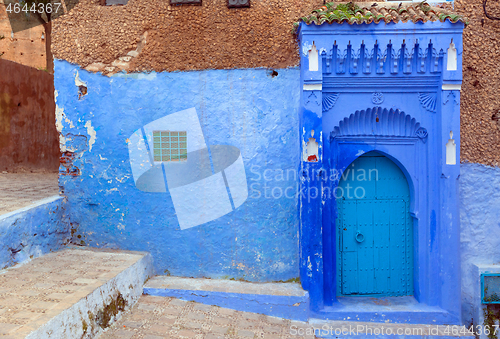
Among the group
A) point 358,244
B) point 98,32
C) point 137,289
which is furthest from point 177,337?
point 98,32

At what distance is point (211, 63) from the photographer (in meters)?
4.89

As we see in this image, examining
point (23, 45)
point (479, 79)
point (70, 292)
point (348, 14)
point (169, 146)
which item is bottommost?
point (70, 292)

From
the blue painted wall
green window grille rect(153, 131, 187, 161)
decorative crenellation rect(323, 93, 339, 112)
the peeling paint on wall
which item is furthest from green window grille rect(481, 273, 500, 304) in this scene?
the peeling paint on wall

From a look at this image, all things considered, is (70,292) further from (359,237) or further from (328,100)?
(328,100)

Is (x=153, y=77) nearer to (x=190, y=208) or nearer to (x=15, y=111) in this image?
(x=190, y=208)

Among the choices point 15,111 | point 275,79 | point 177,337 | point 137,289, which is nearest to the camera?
point 177,337

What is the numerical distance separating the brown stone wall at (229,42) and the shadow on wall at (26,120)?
4530 millimetres

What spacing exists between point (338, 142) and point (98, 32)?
3989mm

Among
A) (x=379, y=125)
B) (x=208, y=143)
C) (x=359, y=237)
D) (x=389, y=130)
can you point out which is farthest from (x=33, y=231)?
(x=389, y=130)

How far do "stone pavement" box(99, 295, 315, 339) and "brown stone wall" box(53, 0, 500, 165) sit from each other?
3.37 m

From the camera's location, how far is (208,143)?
4.93 meters

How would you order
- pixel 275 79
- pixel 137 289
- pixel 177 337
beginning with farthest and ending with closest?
pixel 275 79 < pixel 137 289 < pixel 177 337

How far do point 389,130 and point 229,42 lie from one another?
2.70 m

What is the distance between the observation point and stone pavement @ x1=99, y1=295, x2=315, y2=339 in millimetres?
3746
